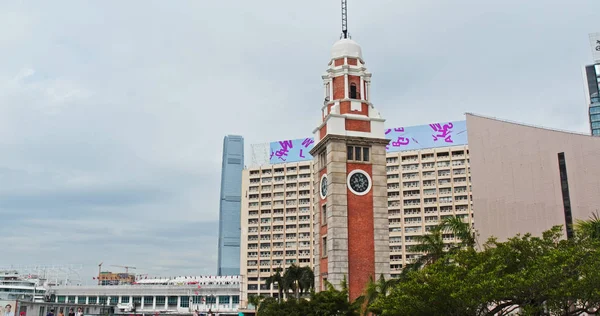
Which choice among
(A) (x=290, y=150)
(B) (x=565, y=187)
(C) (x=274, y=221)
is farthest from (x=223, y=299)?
(B) (x=565, y=187)

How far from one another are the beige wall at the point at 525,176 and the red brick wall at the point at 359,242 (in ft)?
25.1

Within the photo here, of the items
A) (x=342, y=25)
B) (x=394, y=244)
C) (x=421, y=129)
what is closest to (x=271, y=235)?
(x=394, y=244)

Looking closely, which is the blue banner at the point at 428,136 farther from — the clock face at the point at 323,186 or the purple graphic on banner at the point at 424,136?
the clock face at the point at 323,186

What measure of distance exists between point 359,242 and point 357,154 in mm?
5573

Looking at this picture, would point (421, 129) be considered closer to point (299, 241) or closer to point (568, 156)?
point (299, 241)

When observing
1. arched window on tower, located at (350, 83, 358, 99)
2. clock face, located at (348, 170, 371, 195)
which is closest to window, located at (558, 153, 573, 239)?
clock face, located at (348, 170, 371, 195)

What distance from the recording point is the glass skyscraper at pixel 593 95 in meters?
120

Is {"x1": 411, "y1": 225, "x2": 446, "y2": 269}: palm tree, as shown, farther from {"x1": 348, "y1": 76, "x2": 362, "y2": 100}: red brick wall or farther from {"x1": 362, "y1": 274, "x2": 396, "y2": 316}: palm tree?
{"x1": 348, "y1": 76, "x2": 362, "y2": 100}: red brick wall

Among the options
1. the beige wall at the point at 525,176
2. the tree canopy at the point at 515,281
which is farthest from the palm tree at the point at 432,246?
the beige wall at the point at 525,176

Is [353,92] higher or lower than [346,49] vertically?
lower

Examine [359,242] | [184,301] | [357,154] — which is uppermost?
[357,154]

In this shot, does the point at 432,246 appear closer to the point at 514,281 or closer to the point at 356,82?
the point at 514,281

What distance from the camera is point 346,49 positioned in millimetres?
41000

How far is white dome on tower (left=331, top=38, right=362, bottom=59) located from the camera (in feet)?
134
